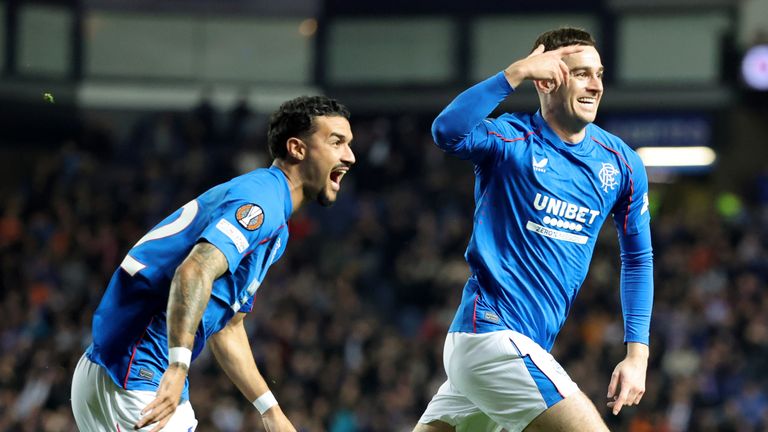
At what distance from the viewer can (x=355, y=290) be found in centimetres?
1775

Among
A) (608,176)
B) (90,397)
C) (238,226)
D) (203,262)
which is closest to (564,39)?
(608,176)

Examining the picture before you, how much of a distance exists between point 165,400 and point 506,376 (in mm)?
1659

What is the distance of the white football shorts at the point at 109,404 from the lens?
492 centimetres

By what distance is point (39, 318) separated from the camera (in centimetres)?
1611

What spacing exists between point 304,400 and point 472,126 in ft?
32.9

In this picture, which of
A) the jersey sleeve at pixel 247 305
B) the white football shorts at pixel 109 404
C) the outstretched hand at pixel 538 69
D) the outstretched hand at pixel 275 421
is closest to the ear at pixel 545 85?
the outstretched hand at pixel 538 69

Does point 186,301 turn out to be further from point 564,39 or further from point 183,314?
point 564,39

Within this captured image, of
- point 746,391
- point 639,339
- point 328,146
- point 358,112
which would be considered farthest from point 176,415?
point 358,112

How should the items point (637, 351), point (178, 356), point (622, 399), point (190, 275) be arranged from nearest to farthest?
point (178, 356) → point (190, 275) → point (622, 399) → point (637, 351)

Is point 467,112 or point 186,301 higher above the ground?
point 467,112

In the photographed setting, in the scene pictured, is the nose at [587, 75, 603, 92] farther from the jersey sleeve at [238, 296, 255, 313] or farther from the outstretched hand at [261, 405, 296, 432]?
the outstretched hand at [261, 405, 296, 432]

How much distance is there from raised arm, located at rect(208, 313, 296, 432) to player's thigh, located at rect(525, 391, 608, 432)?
4.11ft

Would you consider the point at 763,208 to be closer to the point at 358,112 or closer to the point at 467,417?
the point at 358,112

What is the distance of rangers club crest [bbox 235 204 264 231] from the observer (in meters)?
4.62
